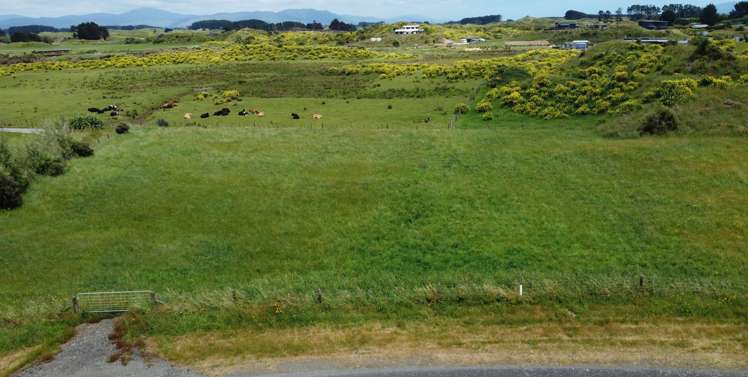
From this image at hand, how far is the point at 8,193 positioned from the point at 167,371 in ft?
88.2

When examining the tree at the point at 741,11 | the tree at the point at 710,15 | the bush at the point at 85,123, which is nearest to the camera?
the bush at the point at 85,123

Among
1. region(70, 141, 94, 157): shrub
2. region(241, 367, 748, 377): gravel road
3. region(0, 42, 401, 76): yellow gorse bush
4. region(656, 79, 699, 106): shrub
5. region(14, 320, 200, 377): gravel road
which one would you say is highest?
region(0, 42, 401, 76): yellow gorse bush

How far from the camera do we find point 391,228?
3616 cm

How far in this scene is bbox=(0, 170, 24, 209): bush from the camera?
39.3 meters

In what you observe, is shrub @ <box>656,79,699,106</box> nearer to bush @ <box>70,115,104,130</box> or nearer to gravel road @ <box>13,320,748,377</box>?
gravel road @ <box>13,320,748,377</box>

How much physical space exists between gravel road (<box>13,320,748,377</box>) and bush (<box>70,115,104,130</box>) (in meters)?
47.6

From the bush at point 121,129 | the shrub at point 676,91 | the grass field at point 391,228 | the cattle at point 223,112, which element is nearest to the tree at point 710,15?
the shrub at point 676,91

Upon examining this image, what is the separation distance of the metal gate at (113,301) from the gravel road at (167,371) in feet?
9.50

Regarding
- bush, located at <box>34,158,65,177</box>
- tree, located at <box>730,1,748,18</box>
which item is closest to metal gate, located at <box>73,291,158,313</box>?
bush, located at <box>34,158,65,177</box>

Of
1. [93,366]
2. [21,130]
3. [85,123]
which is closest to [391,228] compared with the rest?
[93,366]

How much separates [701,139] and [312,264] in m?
38.2

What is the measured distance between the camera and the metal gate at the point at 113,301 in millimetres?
26094

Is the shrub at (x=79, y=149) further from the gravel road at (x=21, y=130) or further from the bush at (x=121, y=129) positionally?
the gravel road at (x=21, y=130)

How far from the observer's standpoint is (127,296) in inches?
1079
